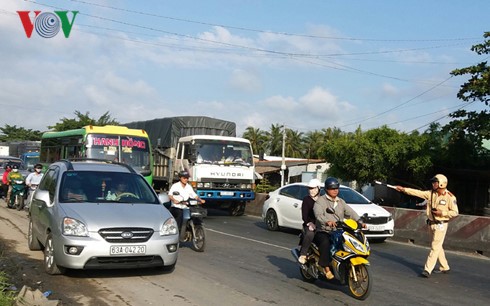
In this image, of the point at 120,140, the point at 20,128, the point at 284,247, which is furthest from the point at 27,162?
the point at 20,128

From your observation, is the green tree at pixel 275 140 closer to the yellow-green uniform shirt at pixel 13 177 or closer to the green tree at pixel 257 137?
the green tree at pixel 257 137

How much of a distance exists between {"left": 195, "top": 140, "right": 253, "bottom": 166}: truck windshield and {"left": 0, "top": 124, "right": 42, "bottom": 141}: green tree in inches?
2739

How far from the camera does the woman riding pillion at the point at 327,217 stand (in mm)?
7335

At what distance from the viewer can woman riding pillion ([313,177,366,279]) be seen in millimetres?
7335

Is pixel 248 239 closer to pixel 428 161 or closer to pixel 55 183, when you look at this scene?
pixel 55 183

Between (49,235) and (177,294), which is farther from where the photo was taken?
(49,235)

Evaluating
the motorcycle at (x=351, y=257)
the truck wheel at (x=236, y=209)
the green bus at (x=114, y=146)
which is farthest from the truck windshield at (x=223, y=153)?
the motorcycle at (x=351, y=257)

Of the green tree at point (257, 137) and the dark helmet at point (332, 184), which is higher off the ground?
the green tree at point (257, 137)

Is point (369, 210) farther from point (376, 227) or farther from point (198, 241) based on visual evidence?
point (198, 241)

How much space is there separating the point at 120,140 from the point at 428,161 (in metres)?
14.6

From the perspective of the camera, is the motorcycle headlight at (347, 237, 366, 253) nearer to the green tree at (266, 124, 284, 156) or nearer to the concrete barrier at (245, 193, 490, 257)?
the concrete barrier at (245, 193, 490, 257)

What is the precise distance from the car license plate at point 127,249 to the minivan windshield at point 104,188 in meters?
1.13

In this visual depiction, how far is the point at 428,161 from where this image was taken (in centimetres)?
2512

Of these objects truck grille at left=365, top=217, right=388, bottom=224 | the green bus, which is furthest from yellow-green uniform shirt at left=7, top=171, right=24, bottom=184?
truck grille at left=365, top=217, right=388, bottom=224
